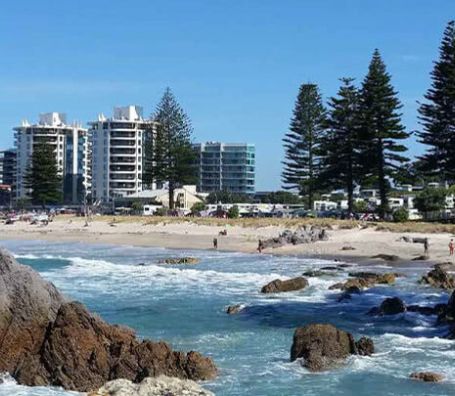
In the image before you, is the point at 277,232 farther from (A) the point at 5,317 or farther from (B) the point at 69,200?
(B) the point at 69,200

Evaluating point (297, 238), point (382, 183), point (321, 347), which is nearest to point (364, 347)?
point (321, 347)

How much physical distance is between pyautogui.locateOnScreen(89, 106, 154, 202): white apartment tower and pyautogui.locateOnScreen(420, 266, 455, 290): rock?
299 ft

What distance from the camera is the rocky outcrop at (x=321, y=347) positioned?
11617 millimetres

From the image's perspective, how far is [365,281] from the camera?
2197 centimetres

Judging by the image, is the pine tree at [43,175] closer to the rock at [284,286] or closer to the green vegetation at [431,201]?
the green vegetation at [431,201]

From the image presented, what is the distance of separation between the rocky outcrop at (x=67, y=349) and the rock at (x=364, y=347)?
268 cm

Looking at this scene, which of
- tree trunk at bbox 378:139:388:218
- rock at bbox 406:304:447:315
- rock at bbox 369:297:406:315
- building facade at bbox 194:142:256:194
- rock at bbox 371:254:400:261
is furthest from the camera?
building facade at bbox 194:142:256:194

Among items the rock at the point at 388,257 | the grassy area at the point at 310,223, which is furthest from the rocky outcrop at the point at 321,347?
the grassy area at the point at 310,223

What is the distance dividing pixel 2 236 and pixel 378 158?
26.7 m

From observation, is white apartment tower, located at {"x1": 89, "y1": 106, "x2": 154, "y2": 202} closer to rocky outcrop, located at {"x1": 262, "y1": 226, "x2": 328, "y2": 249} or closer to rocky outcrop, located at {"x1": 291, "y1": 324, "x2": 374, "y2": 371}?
rocky outcrop, located at {"x1": 262, "y1": 226, "x2": 328, "y2": 249}

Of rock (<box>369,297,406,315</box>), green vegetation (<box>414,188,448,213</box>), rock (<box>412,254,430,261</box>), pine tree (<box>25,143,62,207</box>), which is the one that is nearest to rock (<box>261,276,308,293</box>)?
rock (<box>369,297,406,315</box>)

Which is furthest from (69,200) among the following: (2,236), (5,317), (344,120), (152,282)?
(5,317)

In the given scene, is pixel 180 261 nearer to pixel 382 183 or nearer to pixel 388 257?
pixel 388 257

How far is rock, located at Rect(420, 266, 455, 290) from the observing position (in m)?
21.3
